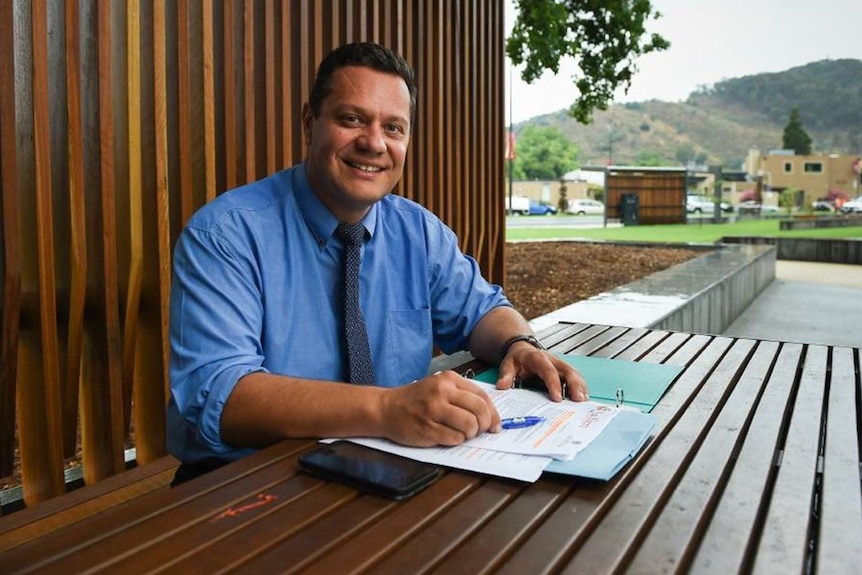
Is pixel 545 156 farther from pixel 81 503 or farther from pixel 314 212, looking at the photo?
pixel 314 212

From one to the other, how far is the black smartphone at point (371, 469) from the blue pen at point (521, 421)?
0.23 m

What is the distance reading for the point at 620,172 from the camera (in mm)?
23656

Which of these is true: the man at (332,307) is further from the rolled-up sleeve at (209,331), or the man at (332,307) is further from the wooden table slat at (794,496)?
the wooden table slat at (794,496)

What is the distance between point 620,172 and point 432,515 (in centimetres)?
2392

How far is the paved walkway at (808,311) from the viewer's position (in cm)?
614

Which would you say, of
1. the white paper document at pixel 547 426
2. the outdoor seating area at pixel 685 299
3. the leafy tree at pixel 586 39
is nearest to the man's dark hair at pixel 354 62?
the white paper document at pixel 547 426

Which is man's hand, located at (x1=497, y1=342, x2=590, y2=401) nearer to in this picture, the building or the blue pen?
the blue pen

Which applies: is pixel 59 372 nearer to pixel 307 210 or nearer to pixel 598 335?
pixel 307 210

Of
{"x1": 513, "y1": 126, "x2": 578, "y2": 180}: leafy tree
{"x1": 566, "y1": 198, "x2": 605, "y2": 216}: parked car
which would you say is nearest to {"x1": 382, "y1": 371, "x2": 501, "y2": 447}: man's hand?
{"x1": 566, "y1": 198, "x2": 605, "y2": 216}: parked car

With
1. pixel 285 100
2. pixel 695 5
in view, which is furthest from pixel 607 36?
pixel 695 5

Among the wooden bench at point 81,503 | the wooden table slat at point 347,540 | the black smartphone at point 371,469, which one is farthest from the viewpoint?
the wooden bench at point 81,503

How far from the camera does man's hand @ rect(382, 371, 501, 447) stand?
1.17m

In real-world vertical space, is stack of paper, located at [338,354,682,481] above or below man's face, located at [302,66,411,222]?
below

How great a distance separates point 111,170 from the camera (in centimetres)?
245
